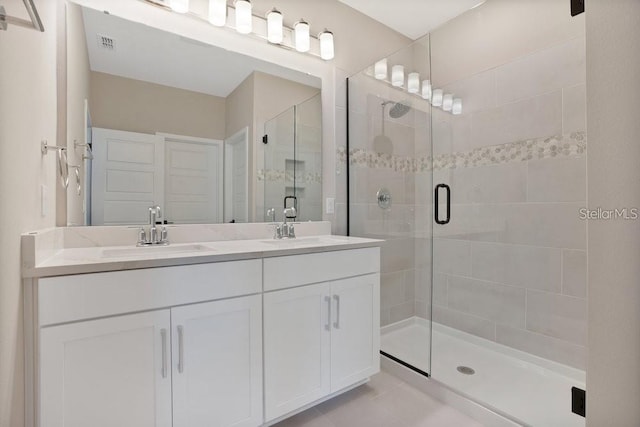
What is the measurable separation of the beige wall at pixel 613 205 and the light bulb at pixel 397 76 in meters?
1.51

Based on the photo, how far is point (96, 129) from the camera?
1492 millimetres

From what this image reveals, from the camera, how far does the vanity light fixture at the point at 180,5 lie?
63.9 inches

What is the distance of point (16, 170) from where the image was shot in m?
0.84

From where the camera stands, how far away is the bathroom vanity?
3.14ft

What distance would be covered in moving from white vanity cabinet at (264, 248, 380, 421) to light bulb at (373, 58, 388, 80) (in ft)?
4.79

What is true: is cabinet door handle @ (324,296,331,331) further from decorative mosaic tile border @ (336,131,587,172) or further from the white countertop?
decorative mosaic tile border @ (336,131,587,172)

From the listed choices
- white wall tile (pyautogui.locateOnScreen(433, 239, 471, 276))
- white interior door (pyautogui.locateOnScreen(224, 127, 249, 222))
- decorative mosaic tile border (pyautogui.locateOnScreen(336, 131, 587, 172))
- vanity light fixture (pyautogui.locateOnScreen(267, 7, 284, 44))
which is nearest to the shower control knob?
decorative mosaic tile border (pyautogui.locateOnScreen(336, 131, 587, 172))

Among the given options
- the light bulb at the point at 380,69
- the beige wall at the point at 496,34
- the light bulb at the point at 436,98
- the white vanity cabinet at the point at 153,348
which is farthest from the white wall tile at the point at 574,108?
the white vanity cabinet at the point at 153,348

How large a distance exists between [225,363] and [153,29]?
169 cm

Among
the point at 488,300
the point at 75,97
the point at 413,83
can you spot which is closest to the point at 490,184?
the point at 488,300

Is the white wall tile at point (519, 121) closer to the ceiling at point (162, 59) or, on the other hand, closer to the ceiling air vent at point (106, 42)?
the ceiling at point (162, 59)

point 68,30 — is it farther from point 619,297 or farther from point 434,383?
point 434,383

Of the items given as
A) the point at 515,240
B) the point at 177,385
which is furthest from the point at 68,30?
the point at 515,240

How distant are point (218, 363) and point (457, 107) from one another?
95.2 inches
